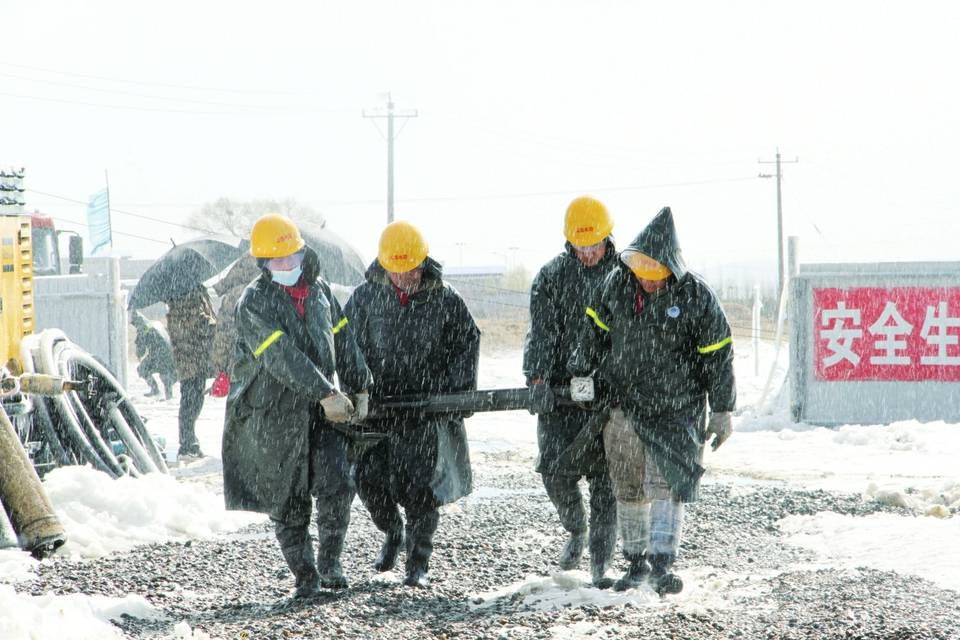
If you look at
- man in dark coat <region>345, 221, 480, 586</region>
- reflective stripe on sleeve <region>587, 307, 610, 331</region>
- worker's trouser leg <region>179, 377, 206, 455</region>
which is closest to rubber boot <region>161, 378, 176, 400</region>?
worker's trouser leg <region>179, 377, 206, 455</region>

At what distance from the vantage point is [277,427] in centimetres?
538

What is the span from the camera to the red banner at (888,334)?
1435 centimetres

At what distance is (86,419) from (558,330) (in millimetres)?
4626

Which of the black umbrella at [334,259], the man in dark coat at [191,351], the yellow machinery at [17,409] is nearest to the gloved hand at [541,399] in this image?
the yellow machinery at [17,409]

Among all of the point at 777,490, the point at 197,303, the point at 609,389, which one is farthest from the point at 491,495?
the point at 197,303

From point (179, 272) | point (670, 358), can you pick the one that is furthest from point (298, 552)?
point (179, 272)

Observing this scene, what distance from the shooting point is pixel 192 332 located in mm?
12578

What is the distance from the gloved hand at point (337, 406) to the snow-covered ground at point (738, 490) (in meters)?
1.12

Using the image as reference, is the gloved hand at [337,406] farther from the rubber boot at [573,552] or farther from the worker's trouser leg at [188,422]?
the worker's trouser leg at [188,422]

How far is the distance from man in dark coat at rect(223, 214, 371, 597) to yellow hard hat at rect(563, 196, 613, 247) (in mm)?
1347

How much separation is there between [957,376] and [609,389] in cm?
1010

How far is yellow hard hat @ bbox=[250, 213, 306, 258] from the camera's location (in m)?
5.42

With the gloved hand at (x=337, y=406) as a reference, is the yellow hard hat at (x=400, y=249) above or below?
above

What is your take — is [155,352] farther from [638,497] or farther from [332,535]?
[638,497]
